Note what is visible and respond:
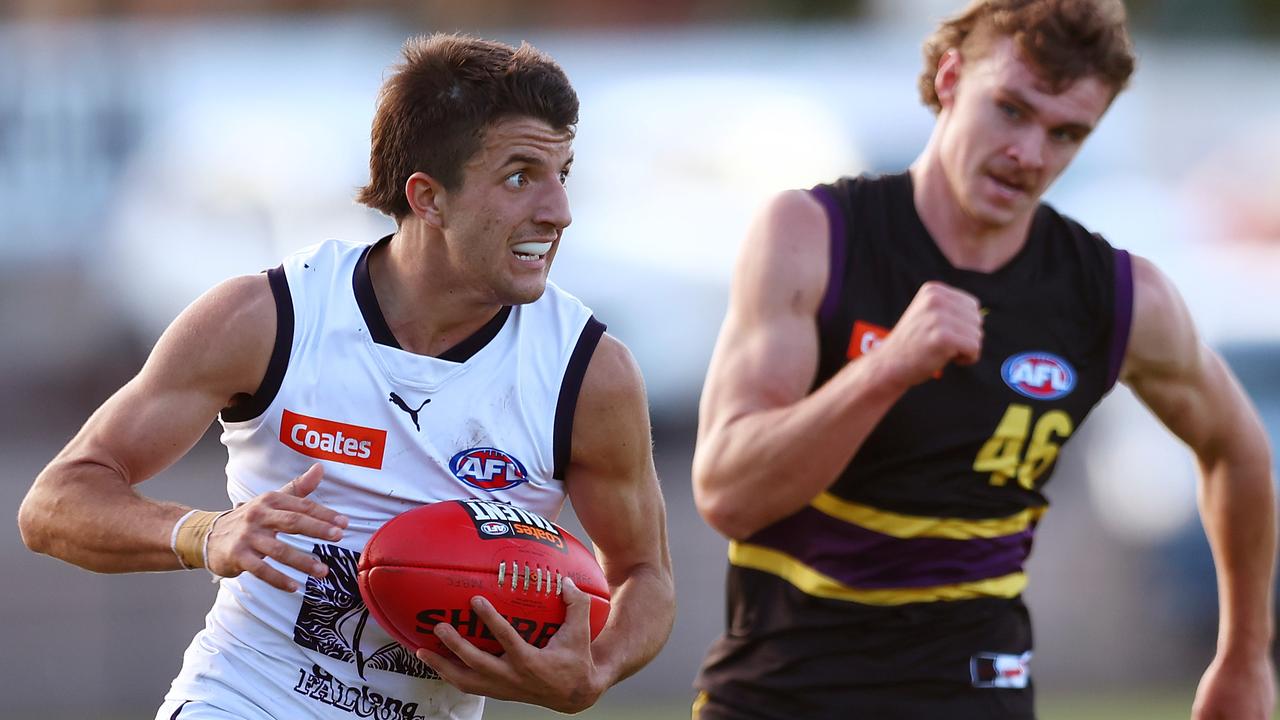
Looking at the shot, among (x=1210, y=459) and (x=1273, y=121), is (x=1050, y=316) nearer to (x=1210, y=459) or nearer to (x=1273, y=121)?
(x=1210, y=459)

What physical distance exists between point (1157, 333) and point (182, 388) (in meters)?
2.40

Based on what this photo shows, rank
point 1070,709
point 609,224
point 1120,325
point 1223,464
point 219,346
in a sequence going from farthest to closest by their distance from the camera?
point 609,224, point 1070,709, point 1223,464, point 1120,325, point 219,346

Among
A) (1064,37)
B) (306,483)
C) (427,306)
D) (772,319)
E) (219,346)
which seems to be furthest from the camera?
(1064,37)

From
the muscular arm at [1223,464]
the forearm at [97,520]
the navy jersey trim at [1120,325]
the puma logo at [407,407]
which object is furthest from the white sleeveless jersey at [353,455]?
the muscular arm at [1223,464]

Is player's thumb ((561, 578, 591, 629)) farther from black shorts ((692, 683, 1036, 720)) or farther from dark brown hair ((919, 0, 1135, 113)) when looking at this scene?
dark brown hair ((919, 0, 1135, 113))

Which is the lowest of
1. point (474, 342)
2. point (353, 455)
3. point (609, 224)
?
point (609, 224)

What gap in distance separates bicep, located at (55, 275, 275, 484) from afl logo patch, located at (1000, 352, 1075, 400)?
1787mm

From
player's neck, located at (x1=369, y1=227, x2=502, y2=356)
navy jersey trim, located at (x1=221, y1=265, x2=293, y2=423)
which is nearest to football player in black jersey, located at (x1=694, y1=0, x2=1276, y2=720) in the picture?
player's neck, located at (x1=369, y1=227, x2=502, y2=356)

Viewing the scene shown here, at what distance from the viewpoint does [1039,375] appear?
14.4 feet

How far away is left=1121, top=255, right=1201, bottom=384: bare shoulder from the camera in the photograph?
451 centimetres

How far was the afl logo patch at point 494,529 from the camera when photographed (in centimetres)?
387

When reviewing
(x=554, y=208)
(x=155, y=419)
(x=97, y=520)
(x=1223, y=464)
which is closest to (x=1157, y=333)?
(x=1223, y=464)

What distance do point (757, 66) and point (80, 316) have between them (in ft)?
22.2

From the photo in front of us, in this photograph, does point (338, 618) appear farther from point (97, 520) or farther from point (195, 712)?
point (97, 520)
